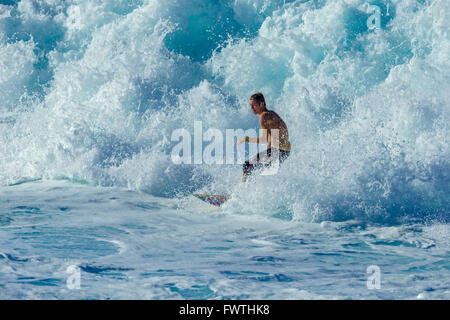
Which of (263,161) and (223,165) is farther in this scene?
(223,165)

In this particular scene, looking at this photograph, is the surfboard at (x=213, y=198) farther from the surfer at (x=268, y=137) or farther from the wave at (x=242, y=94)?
the surfer at (x=268, y=137)

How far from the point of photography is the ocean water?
15.9ft

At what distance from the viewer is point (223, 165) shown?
9.25m

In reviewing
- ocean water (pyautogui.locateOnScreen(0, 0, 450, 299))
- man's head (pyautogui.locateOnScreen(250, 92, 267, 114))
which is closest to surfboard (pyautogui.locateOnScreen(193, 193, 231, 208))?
ocean water (pyautogui.locateOnScreen(0, 0, 450, 299))

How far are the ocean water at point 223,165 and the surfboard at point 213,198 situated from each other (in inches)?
8.6

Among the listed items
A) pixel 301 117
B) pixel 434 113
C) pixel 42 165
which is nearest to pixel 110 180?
pixel 42 165

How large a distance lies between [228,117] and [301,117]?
56.9 inches

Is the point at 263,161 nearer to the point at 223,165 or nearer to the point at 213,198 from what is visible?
the point at 213,198

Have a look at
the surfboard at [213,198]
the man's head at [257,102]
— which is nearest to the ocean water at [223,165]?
the surfboard at [213,198]

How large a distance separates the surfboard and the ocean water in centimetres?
22

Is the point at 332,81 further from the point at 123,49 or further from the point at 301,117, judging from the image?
the point at 123,49

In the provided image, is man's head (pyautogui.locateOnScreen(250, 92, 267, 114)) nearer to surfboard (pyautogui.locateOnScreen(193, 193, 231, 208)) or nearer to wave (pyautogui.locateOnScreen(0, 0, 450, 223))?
wave (pyautogui.locateOnScreen(0, 0, 450, 223))

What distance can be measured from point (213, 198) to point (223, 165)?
1693 mm

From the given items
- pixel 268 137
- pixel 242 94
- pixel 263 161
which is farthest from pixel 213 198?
pixel 242 94
